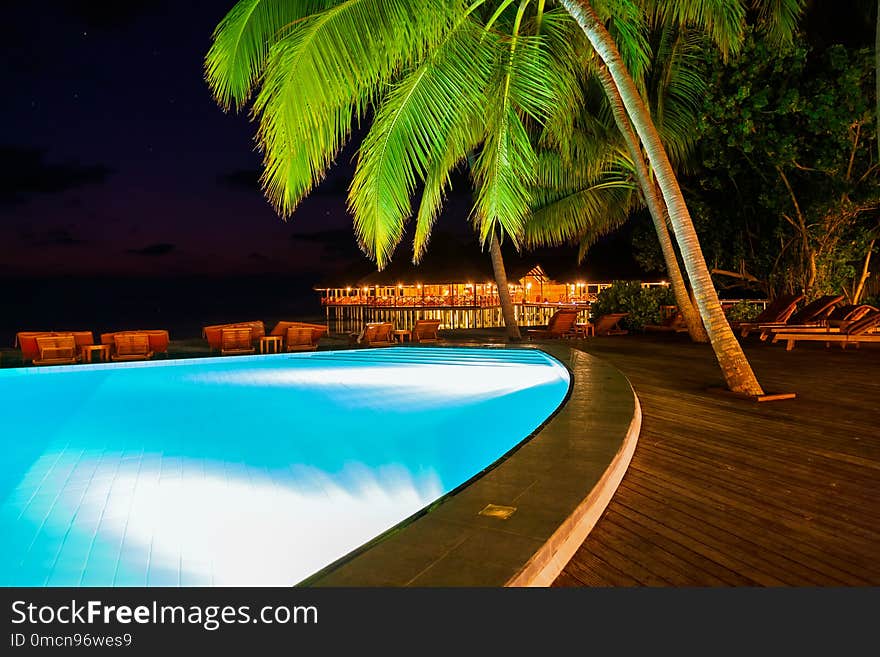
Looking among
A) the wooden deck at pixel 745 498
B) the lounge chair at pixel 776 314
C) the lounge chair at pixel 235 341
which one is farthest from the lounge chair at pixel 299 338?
the lounge chair at pixel 776 314

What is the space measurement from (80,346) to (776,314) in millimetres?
14228

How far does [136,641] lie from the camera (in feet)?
6.38

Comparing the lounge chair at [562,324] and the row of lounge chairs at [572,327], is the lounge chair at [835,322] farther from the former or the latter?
the lounge chair at [562,324]

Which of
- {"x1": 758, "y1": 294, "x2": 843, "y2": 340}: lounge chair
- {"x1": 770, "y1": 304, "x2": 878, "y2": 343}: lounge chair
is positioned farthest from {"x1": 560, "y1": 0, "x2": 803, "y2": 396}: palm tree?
{"x1": 758, "y1": 294, "x2": 843, "y2": 340}: lounge chair

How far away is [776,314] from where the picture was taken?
12.6 metres

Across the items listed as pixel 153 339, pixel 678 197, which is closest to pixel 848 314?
pixel 678 197

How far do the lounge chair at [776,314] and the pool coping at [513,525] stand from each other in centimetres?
973

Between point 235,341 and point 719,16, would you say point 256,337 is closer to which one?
point 235,341

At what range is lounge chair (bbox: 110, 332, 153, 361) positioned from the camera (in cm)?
1206

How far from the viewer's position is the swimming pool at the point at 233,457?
12.9 feet

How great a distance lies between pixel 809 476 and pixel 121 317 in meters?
55.4

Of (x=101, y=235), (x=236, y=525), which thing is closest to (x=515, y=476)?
(x=236, y=525)

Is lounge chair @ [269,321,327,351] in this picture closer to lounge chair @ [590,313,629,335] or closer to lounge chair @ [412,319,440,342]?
lounge chair @ [412,319,440,342]

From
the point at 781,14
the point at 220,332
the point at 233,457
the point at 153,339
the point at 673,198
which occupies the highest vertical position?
the point at 781,14
